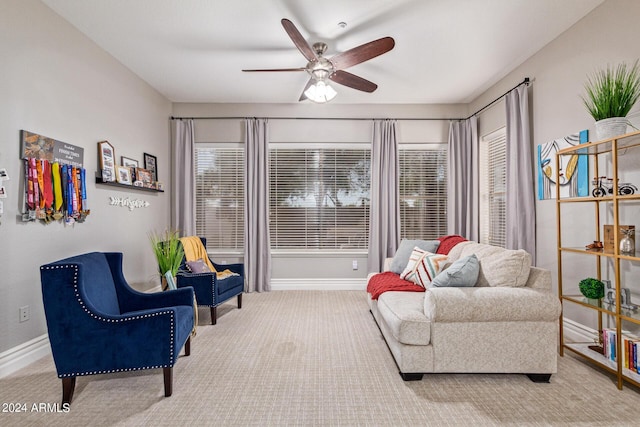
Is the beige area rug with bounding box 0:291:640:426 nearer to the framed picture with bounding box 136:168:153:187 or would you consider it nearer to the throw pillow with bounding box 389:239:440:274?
the throw pillow with bounding box 389:239:440:274

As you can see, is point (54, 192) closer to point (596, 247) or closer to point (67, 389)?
point (67, 389)

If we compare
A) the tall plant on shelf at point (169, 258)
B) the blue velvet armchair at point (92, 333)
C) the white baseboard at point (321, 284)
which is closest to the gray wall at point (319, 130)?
the white baseboard at point (321, 284)

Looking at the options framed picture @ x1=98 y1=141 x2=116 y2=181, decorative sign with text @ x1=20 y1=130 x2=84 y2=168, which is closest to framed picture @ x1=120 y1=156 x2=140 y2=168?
framed picture @ x1=98 y1=141 x2=116 y2=181

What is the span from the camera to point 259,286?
15.9 ft

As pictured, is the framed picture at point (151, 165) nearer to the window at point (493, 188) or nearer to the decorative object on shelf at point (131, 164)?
the decorative object on shelf at point (131, 164)

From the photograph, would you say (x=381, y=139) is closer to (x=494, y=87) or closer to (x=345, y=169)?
(x=345, y=169)

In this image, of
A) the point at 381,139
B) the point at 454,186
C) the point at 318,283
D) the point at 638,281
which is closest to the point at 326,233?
the point at 318,283

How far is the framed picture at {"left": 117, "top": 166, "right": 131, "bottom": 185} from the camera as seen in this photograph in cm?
361

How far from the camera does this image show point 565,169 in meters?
2.95

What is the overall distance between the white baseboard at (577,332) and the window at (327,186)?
2.70m

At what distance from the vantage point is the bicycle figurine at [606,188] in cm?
216

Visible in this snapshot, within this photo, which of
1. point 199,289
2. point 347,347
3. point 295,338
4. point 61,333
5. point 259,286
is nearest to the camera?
point 61,333

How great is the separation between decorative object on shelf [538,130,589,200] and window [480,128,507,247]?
0.82 meters

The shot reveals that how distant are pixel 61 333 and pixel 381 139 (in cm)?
434
